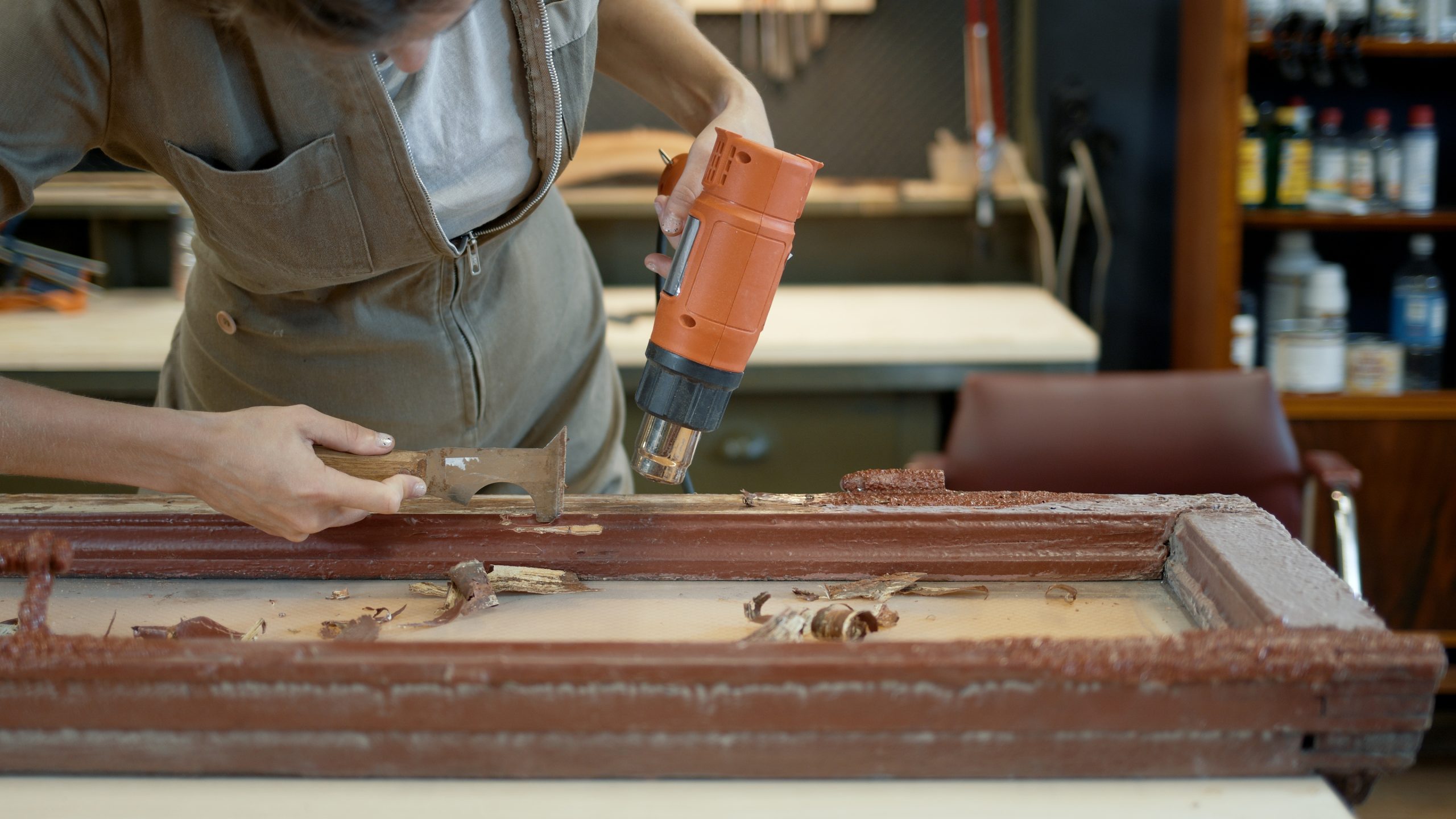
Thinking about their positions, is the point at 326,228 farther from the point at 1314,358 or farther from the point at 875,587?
the point at 1314,358

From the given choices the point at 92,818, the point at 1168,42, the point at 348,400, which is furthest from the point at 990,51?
the point at 92,818

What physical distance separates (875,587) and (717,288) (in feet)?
0.89

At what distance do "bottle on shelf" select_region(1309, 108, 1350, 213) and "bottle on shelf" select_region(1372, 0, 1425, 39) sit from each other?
7.5 inches

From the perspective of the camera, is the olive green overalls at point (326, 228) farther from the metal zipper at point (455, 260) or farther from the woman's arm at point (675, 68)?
the woman's arm at point (675, 68)

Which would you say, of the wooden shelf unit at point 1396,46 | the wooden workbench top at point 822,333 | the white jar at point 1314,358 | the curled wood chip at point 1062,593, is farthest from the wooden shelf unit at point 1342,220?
the curled wood chip at point 1062,593

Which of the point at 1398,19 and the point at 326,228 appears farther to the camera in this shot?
the point at 1398,19

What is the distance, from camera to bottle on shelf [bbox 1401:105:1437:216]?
2.33 m

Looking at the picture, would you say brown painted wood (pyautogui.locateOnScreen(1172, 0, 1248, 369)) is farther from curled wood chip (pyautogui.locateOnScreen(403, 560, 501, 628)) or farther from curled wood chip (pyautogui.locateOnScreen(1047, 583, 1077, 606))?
curled wood chip (pyautogui.locateOnScreen(403, 560, 501, 628))

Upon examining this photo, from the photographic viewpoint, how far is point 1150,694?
0.63m

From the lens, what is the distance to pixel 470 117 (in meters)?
0.97

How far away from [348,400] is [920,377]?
45.0 inches

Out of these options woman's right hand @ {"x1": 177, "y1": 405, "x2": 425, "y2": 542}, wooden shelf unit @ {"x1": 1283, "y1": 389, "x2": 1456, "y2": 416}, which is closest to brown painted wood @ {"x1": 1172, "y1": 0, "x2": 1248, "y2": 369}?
wooden shelf unit @ {"x1": 1283, "y1": 389, "x2": 1456, "y2": 416}

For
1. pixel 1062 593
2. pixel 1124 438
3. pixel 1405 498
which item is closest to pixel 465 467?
pixel 1062 593

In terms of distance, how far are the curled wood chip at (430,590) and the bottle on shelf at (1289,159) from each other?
2.16m
